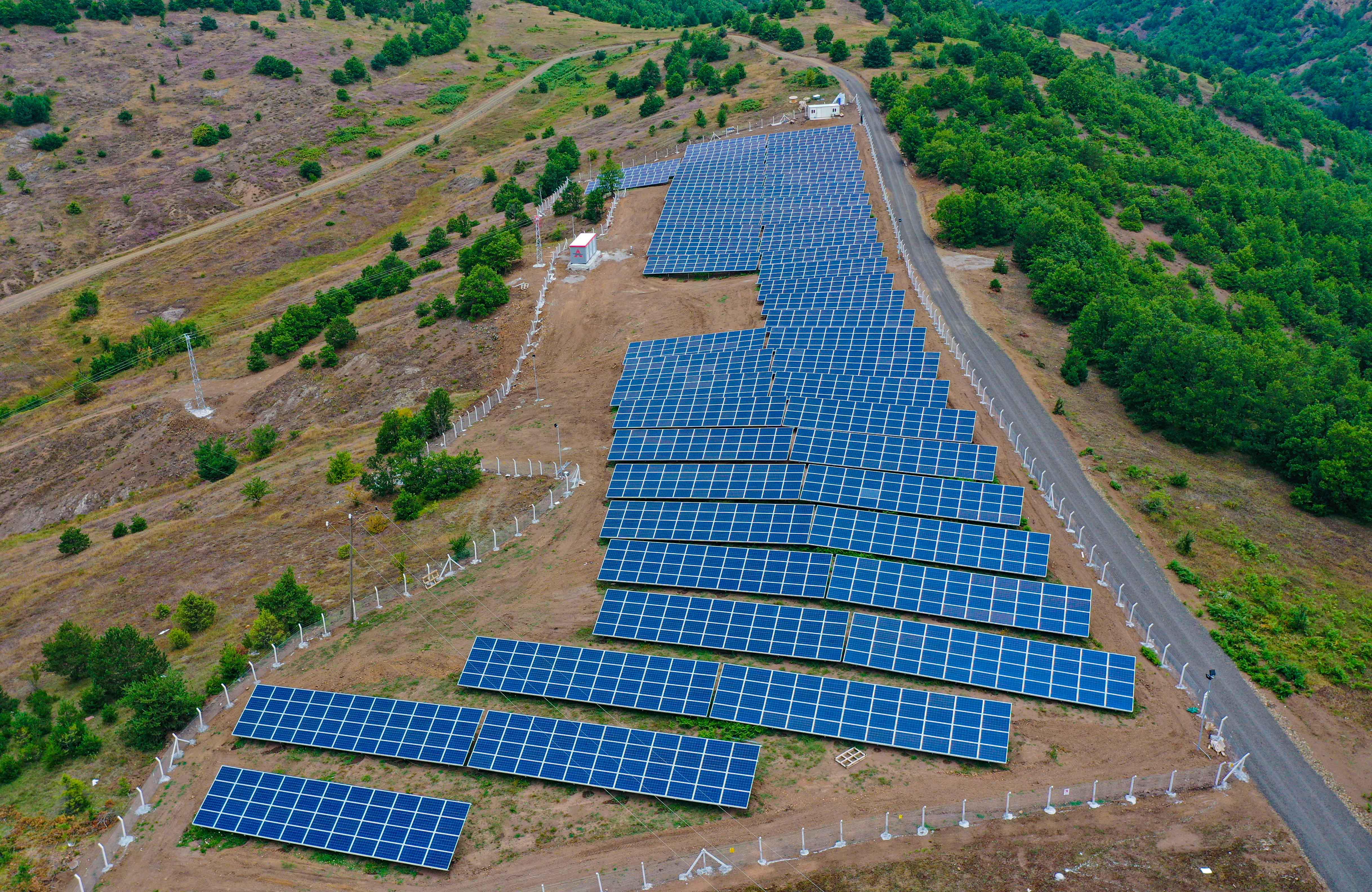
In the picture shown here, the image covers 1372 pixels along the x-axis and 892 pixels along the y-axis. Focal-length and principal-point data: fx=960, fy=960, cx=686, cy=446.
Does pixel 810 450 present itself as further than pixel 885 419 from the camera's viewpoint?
No

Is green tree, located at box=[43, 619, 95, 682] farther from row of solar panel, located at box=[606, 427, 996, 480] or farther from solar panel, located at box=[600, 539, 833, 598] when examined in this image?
row of solar panel, located at box=[606, 427, 996, 480]

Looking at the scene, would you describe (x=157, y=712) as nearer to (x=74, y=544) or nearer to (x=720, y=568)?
(x=720, y=568)

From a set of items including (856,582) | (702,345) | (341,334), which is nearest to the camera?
(856,582)

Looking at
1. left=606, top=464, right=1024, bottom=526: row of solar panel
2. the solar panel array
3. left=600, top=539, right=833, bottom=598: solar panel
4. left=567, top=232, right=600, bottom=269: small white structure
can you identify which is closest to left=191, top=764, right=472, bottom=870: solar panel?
the solar panel array

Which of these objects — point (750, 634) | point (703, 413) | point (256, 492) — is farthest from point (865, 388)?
point (256, 492)

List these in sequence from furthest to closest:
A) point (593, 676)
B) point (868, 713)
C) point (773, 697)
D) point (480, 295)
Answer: point (480, 295), point (593, 676), point (773, 697), point (868, 713)

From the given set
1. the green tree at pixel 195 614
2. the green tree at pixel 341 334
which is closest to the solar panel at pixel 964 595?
the green tree at pixel 195 614

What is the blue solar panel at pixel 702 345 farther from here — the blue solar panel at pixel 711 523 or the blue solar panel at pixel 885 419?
the blue solar panel at pixel 711 523

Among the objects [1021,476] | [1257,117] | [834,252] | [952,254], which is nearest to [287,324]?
[834,252]
